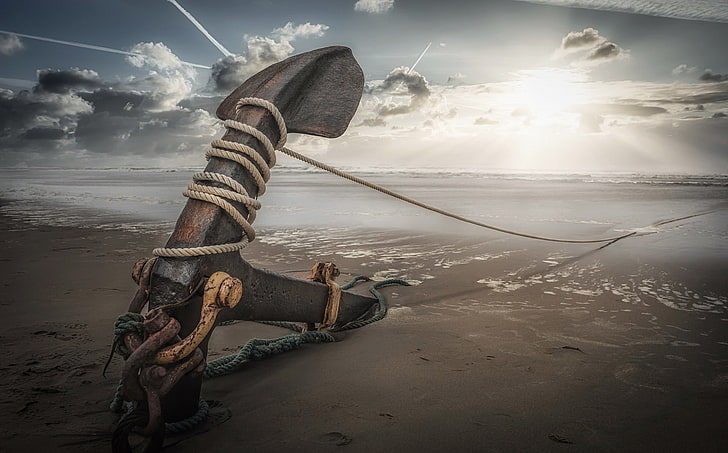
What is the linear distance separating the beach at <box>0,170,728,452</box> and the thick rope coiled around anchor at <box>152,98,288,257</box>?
610 mm

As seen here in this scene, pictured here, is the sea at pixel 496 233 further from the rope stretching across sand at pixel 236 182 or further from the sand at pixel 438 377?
the rope stretching across sand at pixel 236 182

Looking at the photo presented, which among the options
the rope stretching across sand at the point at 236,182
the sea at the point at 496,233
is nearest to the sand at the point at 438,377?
the sea at the point at 496,233

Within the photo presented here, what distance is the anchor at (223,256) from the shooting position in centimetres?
124

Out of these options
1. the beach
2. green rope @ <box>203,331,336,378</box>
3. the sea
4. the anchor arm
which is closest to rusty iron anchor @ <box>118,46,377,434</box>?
the anchor arm

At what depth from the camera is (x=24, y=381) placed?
1.83m

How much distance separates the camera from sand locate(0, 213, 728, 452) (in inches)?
55.0

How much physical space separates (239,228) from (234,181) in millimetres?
175

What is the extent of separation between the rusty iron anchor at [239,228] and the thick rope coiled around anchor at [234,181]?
0.03 meters

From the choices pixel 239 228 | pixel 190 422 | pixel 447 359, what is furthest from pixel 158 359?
pixel 447 359

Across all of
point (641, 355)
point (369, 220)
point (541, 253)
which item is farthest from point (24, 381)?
point (369, 220)

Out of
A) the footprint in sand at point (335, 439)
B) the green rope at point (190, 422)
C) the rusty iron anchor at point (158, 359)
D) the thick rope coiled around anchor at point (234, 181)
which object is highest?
the thick rope coiled around anchor at point (234, 181)

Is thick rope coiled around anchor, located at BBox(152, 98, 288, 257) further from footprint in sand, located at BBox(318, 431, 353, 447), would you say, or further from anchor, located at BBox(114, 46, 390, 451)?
footprint in sand, located at BBox(318, 431, 353, 447)

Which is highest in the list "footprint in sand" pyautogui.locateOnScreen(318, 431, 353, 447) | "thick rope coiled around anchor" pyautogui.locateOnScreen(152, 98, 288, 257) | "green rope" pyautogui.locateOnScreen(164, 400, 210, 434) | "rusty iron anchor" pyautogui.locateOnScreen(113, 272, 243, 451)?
"thick rope coiled around anchor" pyautogui.locateOnScreen(152, 98, 288, 257)

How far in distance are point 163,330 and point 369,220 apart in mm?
6765
